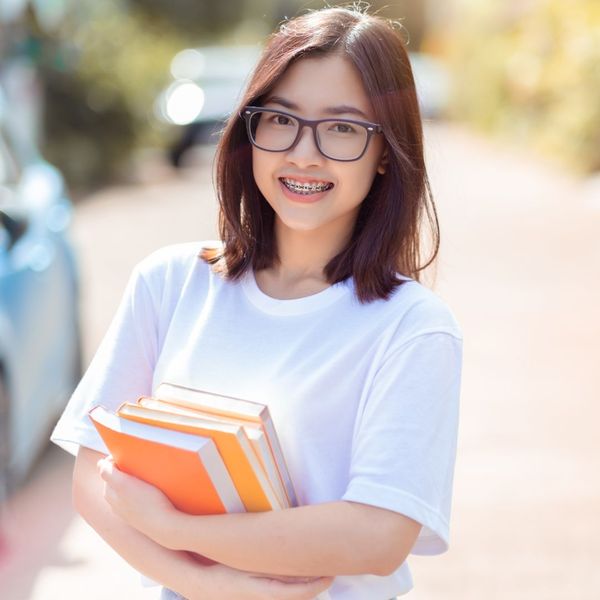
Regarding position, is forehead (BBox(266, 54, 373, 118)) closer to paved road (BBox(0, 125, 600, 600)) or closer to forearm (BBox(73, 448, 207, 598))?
paved road (BBox(0, 125, 600, 600))

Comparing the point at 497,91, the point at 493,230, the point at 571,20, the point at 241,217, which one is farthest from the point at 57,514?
the point at 497,91

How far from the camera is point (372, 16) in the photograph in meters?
2.07

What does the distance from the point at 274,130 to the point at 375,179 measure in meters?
0.22

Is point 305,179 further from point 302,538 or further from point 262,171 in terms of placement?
point 302,538

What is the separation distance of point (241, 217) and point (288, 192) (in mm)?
216

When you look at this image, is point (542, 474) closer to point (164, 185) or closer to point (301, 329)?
point (301, 329)

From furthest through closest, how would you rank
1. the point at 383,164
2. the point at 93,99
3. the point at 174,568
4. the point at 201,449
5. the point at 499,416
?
the point at 93,99
the point at 499,416
the point at 383,164
the point at 174,568
the point at 201,449

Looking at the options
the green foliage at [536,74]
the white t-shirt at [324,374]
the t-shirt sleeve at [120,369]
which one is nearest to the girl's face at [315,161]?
the white t-shirt at [324,374]

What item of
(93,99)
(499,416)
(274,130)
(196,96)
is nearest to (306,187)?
(274,130)

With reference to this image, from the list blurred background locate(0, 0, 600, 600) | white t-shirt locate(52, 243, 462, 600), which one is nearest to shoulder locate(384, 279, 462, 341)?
white t-shirt locate(52, 243, 462, 600)

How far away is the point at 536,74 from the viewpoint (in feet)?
69.4

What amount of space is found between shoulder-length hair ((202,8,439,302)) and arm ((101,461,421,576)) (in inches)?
14.2

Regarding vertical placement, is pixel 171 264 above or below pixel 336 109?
below

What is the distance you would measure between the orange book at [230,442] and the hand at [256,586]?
0.35 ft
